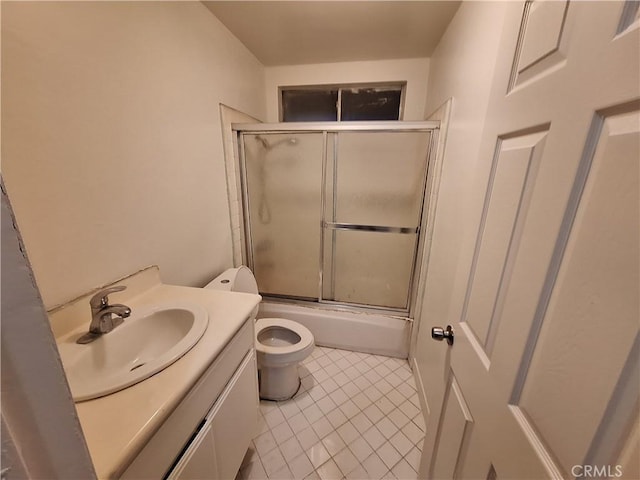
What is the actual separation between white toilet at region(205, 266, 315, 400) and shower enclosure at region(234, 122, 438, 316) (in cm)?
47

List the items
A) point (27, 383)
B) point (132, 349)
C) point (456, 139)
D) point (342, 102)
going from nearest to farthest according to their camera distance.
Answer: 1. point (27, 383)
2. point (132, 349)
3. point (456, 139)
4. point (342, 102)

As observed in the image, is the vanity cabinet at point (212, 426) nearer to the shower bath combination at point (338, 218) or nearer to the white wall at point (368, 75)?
the shower bath combination at point (338, 218)

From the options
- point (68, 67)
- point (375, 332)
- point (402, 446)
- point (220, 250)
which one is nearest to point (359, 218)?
point (375, 332)

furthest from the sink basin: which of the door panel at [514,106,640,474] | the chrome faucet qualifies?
the door panel at [514,106,640,474]

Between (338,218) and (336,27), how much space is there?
1.26 meters

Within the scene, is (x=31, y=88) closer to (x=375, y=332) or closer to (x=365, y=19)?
(x=365, y=19)

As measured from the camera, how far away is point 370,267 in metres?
2.11

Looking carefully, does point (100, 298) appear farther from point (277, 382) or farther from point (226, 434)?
point (277, 382)

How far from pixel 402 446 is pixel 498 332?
1165mm

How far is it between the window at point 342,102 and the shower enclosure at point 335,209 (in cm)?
59

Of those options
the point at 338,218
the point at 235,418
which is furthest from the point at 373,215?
the point at 235,418

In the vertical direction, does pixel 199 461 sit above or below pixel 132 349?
below

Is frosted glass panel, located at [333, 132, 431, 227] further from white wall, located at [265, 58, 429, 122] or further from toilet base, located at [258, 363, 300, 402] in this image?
toilet base, located at [258, 363, 300, 402]

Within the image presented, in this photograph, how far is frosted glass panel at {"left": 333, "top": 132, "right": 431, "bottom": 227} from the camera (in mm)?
1797
